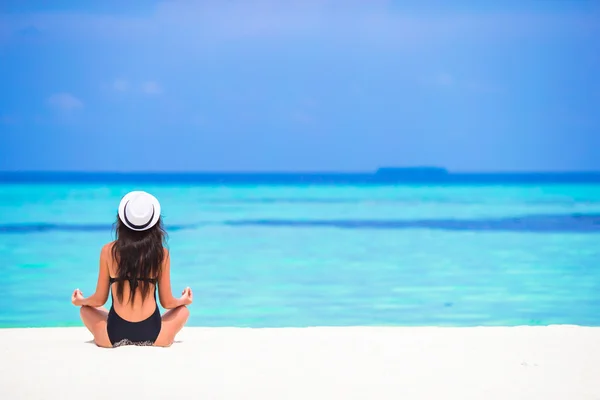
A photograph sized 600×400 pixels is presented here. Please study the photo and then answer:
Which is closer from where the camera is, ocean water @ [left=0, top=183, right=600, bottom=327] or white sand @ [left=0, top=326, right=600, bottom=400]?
white sand @ [left=0, top=326, right=600, bottom=400]

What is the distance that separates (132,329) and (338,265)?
14.0 ft

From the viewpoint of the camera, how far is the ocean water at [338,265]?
16.8ft

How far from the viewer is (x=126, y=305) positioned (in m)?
2.94

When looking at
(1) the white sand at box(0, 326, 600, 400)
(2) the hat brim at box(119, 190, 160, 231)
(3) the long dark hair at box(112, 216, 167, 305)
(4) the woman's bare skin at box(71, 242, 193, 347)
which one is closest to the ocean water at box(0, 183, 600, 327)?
(1) the white sand at box(0, 326, 600, 400)

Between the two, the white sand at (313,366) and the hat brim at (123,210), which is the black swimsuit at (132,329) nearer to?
the white sand at (313,366)

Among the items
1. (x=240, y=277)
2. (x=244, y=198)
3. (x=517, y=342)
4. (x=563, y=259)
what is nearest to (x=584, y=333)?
(x=517, y=342)

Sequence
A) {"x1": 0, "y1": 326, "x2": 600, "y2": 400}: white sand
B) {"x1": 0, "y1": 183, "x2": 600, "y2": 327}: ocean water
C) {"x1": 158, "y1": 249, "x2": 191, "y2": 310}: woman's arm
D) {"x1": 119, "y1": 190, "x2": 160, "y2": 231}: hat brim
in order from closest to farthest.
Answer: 1. {"x1": 0, "y1": 326, "x2": 600, "y2": 400}: white sand
2. {"x1": 119, "y1": 190, "x2": 160, "y2": 231}: hat brim
3. {"x1": 158, "y1": 249, "x2": 191, "y2": 310}: woman's arm
4. {"x1": 0, "y1": 183, "x2": 600, "y2": 327}: ocean water

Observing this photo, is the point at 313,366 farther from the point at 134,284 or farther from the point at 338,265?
the point at 338,265

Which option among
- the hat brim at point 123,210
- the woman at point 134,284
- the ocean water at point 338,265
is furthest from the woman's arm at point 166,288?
the ocean water at point 338,265

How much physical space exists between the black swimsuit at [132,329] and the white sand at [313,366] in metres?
0.05

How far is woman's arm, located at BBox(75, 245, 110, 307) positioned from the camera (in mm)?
2902

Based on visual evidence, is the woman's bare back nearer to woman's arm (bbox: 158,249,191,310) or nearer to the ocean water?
woman's arm (bbox: 158,249,191,310)

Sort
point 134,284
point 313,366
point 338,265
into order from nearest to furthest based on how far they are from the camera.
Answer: point 313,366
point 134,284
point 338,265

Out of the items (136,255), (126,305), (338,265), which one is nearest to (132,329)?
(126,305)
